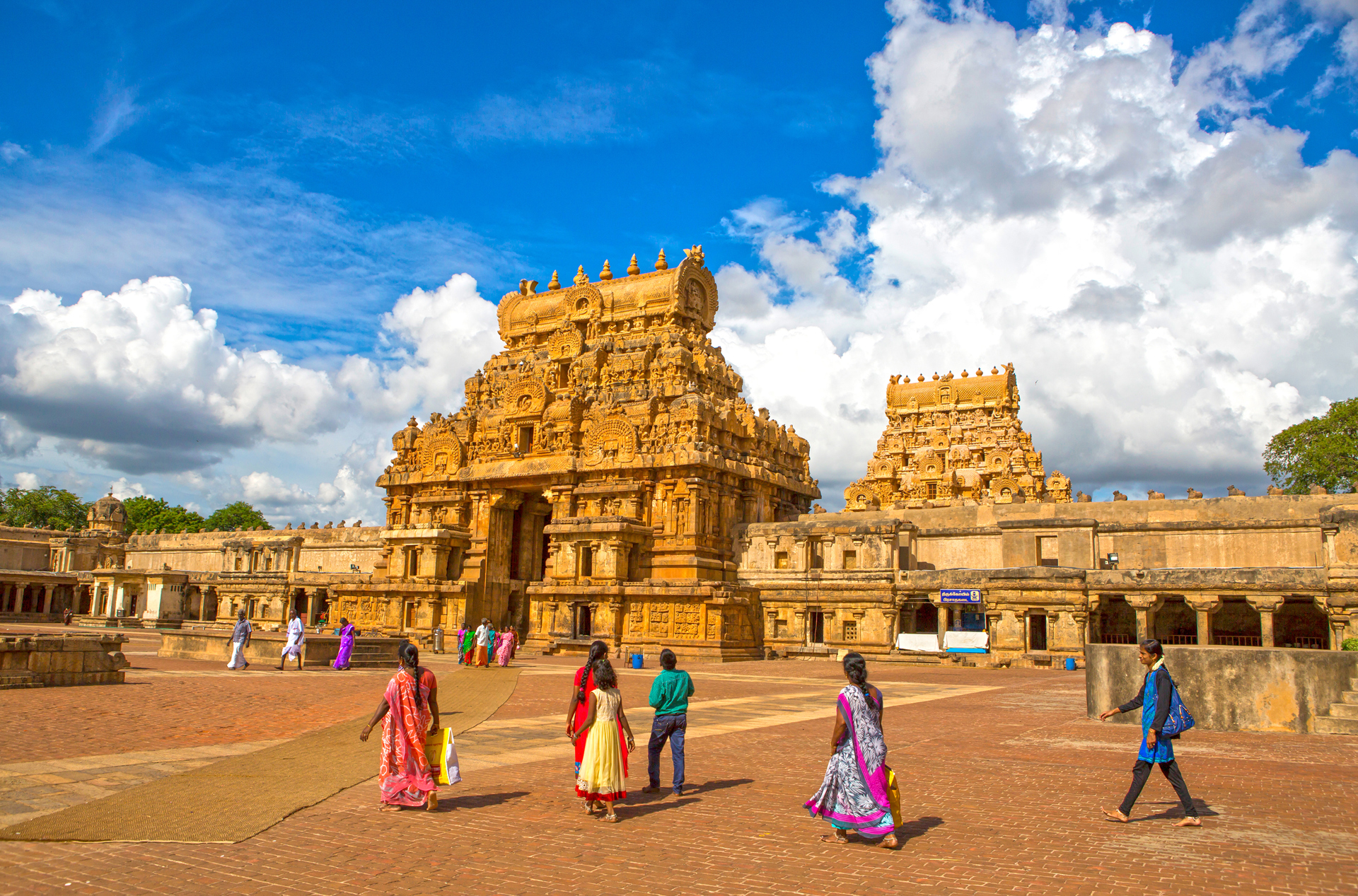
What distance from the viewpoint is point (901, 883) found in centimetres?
705

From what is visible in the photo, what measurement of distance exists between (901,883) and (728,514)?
128 feet

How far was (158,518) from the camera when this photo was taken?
10519cm

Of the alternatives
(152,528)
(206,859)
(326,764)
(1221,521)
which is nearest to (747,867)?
(206,859)

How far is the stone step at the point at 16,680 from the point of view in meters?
18.0

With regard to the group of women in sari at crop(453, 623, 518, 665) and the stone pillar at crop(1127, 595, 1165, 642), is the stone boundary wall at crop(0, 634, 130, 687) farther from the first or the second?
the stone pillar at crop(1127, 595, 1165, 642)

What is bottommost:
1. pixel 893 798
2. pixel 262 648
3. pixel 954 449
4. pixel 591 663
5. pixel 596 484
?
pixel 262 648

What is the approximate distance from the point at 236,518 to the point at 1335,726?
366ft

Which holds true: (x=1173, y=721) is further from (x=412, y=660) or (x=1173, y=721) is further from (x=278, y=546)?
(x=278, y=546)

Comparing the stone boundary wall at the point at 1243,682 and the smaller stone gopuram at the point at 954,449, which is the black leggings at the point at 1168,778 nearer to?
the stone boundary wall at the point at 1243,682

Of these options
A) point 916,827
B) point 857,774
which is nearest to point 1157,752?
point 916,827

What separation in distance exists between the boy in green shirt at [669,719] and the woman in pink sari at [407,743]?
2323 mm

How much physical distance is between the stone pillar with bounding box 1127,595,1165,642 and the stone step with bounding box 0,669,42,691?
3171 centimetres

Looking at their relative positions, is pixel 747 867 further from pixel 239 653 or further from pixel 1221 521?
pixel 1221 521

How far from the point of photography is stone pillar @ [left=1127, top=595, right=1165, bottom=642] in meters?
33.3
